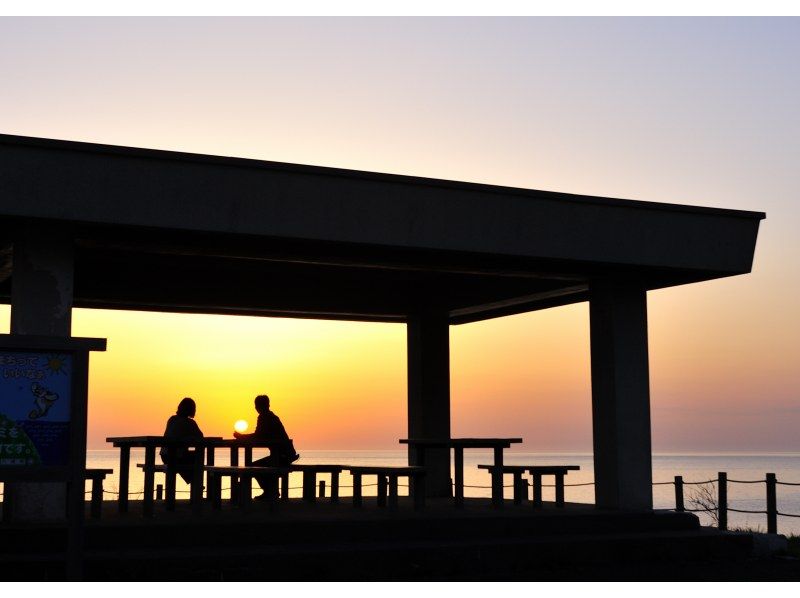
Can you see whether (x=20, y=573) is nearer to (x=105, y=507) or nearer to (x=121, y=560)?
(x=121, y=560)

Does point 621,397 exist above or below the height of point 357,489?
above

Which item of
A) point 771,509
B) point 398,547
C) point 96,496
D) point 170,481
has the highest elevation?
point 170,481

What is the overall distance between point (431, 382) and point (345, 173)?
21.8ft

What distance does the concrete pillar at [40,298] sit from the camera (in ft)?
34.0

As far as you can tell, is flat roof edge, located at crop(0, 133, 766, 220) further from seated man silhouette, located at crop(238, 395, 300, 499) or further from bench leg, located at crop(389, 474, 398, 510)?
seated man silhouette, located at crop(238, 395, 300, 499)

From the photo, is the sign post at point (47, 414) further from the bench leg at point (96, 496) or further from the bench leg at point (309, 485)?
the bench leg at point (309, 485)

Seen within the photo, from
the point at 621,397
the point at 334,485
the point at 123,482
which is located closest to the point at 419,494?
the point at 334,485

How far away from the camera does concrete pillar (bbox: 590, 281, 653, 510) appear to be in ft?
44.0

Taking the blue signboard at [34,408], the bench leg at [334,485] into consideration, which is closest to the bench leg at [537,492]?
the bench leg at [334,485]

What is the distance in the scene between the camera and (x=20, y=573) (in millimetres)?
9352

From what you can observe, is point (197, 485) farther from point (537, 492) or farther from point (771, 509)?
point (771, 509)

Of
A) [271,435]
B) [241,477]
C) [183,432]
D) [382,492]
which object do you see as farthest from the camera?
[271,435]

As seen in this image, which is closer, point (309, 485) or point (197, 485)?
point (197, 485)

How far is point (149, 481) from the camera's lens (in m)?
12.1
